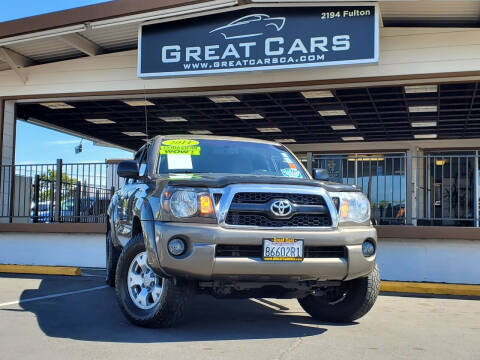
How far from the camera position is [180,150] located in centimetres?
598

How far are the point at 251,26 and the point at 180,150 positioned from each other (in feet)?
17.8

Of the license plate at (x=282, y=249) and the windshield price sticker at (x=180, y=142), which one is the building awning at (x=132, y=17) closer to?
the windshield price sticker at (x=180, y=142)

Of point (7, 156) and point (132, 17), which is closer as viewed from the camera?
point (132, 17)

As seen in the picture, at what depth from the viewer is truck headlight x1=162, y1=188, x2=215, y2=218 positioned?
4.64 metres

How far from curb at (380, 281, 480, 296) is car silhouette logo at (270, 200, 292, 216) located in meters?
4.49

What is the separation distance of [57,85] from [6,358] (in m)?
10.6

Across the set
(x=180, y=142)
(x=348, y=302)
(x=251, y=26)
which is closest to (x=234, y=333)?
(x=348, y=302)

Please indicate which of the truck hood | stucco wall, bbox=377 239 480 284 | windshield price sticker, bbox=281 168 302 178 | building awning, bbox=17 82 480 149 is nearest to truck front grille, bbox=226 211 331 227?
the truck hood

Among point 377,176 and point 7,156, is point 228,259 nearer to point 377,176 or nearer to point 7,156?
point 377,176

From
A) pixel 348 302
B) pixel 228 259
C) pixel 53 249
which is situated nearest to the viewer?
pixel 228 259

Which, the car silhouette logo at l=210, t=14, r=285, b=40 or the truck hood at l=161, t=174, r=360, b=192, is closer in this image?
the truck hood at l=161, t=174, r=360, b=192

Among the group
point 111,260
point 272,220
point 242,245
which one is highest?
point 272,220

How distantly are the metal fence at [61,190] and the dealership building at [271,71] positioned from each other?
0.27ft

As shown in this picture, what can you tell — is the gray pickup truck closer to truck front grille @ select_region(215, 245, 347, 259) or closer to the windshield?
truck front grille @ select_region(215, 245, 347, 259)
